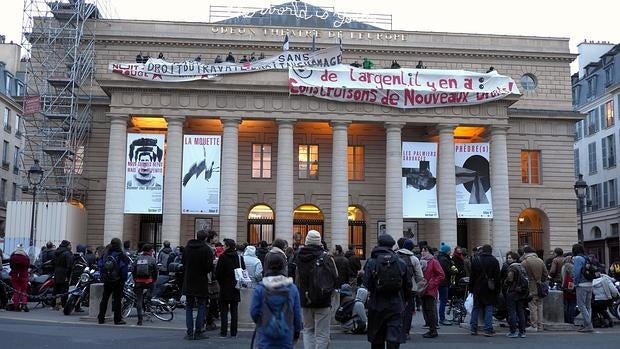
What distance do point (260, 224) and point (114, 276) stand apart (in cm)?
2302

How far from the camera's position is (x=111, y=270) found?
48.5 feet

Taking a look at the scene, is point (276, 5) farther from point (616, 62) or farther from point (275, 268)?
point (275, 268)

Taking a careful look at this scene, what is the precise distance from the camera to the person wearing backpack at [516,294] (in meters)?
14.9

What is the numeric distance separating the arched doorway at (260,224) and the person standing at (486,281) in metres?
23.1

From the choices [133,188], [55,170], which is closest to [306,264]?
[133,188]

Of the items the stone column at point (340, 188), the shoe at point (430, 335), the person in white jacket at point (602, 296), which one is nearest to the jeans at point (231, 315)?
the shoe at point (430, 335)

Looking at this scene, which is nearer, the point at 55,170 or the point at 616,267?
the point at 616,267

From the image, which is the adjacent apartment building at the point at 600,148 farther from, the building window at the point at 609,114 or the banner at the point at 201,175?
the banner at the point at 201,175

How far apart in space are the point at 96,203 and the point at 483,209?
66.6 feet

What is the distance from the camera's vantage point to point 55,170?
3503 cm

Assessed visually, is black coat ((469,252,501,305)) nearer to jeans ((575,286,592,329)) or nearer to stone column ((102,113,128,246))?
jeans ((575,286,592,329))

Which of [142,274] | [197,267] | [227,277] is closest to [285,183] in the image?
[142,274]

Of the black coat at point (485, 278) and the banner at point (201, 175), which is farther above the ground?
the banner at point (201, 175)

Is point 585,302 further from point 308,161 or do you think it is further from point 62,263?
point 308,161
